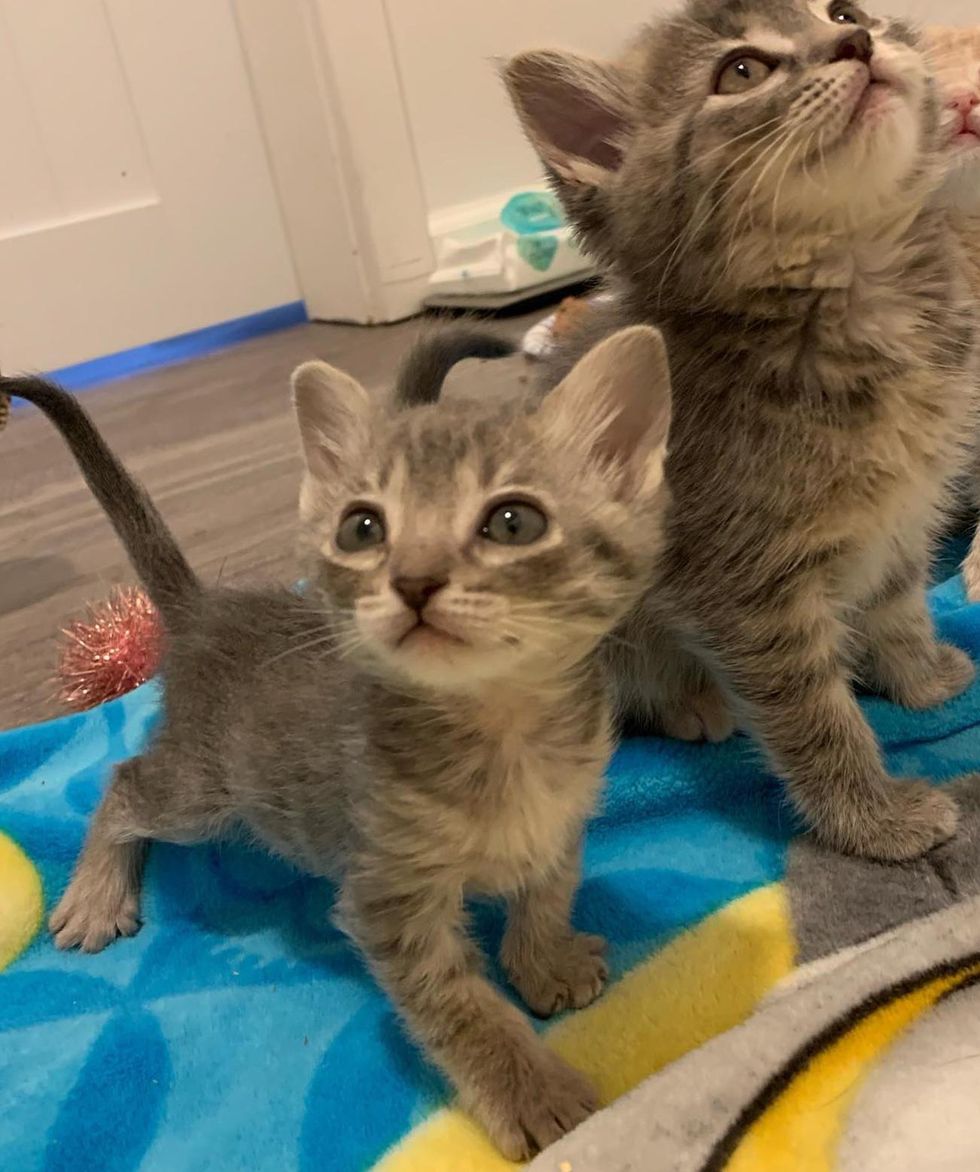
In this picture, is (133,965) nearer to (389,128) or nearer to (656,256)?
(656,256)

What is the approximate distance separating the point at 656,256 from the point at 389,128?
2.27 m

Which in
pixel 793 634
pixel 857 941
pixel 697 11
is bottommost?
pixel 857 941

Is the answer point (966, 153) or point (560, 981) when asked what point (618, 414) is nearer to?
point (560, 981)

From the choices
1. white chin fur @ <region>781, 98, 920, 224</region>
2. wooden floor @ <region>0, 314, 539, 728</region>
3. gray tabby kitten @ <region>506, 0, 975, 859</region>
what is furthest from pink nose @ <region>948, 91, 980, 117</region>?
wooden floor @ <region>0, 314, 539, 728</region>

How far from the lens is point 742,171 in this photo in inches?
34.7

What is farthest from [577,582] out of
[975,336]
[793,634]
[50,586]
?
[50,586]

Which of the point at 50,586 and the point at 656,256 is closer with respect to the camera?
the point at 656,256

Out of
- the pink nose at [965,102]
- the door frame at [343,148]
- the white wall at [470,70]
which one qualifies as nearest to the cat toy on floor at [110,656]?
the pink nose at [965,102]

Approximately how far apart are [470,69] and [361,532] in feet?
9.07

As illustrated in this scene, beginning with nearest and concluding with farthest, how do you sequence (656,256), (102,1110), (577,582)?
(577,582)
(102,1110)
(656,256)

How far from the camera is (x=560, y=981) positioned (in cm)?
90

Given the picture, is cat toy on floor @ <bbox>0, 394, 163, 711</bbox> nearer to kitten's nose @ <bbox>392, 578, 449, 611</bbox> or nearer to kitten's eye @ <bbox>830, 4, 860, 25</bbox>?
kitten's nose @ <bbox>392, 578, 449, 611</bbox>

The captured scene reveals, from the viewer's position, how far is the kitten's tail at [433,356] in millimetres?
1053

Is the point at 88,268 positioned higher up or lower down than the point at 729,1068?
lower down
